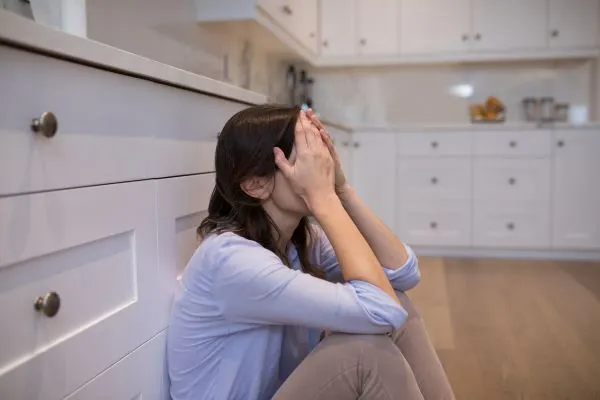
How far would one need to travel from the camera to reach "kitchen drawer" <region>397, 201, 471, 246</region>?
3.90 metres

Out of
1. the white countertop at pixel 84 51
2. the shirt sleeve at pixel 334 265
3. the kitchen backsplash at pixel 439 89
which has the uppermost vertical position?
the kitchen backsplash at pixel 439 89

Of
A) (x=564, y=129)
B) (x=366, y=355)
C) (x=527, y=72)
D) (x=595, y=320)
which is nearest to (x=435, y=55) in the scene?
(x=527, y=72)

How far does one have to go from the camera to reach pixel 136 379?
90 cm

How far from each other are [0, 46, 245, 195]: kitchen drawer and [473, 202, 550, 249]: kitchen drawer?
308 centimetres

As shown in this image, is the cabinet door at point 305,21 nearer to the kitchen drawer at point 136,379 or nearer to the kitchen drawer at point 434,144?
the kitchen drawer at point 434,144

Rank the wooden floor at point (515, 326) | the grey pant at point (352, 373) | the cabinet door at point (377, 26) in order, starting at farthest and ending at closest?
the cabinet door at point (377, 26), the wooden floor at point (515, 326), the grey pant at point (352, 373)

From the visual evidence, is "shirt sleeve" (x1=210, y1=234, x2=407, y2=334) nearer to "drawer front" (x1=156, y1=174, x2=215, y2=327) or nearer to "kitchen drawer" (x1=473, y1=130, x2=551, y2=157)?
"drawer front" (x1=156, y1=174, x2=215, y2=327)

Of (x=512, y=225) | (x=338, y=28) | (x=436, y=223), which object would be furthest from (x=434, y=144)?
(x=338, y=28)

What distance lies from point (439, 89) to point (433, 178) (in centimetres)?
88

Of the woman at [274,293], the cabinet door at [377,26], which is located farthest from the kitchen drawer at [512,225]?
the woman at [274,293]

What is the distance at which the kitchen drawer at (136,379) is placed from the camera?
79cm

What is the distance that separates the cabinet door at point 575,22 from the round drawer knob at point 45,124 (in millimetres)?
3968

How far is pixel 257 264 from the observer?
0.87 m

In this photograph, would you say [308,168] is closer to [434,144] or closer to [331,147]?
[331,147]
